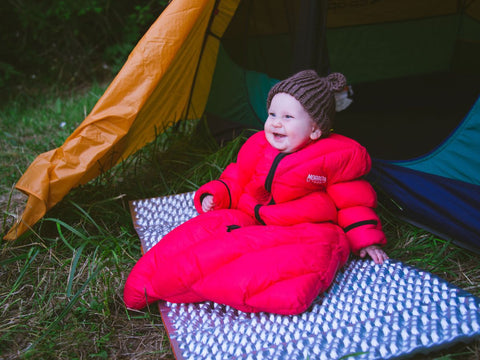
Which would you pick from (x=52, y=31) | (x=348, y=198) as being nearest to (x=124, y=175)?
(x=348, y=198)

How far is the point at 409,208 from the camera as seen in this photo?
5.25ft

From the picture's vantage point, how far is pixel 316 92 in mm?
1339

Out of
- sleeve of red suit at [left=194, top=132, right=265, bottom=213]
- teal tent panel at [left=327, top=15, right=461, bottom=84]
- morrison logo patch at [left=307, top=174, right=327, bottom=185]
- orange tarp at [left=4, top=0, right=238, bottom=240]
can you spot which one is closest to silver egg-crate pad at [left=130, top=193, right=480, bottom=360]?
morrison logo patch at [left=307, top=174, right=327, bottom=185]

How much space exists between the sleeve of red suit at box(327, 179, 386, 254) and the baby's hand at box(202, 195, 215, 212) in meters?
0.42

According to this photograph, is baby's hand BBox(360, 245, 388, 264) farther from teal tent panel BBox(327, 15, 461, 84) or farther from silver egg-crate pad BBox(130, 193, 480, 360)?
teal tent panel BBox(327, 15, 461, 84)

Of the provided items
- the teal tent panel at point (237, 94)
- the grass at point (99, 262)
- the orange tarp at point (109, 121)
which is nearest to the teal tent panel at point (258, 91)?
the teal tent panel at point (237, 94)

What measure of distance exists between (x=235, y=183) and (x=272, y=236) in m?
0.34

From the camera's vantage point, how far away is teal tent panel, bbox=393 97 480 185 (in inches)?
55.1

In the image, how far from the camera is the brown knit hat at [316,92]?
133 centimetres

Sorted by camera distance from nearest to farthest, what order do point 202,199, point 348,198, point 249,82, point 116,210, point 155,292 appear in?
1. point 155,292
2. point 348,198
3. point 202,199
4. point 116,210
5. point 249,82

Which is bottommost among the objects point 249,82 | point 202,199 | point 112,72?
point 112,72

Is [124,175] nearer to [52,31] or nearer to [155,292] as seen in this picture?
[155,292]

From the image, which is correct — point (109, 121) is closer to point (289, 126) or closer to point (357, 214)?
point (289, 126)

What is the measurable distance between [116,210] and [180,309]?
77 centimetres
